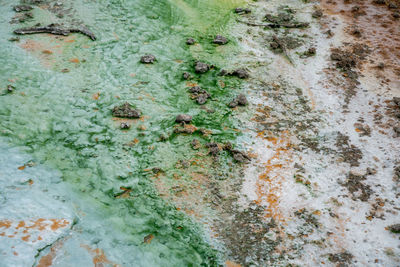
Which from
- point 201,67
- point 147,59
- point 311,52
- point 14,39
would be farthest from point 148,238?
point 14,39

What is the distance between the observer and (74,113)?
355cm

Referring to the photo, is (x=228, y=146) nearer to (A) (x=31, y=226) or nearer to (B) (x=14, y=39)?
(A) (x=31, y=226)

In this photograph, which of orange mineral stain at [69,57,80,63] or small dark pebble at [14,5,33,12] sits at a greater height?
small dark pebble at [14,5,33,12]

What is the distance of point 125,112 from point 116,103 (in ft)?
0.79

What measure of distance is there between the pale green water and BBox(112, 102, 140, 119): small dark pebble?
9 centimetres

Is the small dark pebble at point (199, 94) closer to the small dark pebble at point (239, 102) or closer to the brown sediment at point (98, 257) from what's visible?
the small dark pebble at point (239, 102)

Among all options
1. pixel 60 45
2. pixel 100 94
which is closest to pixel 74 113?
pixel 100 94

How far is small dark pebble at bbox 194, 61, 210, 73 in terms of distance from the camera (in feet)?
14.0

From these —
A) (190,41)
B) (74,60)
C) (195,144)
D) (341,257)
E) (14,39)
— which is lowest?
(341,257)

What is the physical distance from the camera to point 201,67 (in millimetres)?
4289

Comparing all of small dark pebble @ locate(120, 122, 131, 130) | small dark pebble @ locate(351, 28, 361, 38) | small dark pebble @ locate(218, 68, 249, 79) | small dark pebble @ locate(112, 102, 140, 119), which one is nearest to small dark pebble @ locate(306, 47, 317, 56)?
small dark pebble @ locate(351, 28, 361, 38)

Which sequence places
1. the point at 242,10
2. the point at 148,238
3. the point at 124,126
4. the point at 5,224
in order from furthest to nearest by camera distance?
1. the point at 242,10
2. the point at 124,126
3. the point at 148,238
4. the point at 5,224

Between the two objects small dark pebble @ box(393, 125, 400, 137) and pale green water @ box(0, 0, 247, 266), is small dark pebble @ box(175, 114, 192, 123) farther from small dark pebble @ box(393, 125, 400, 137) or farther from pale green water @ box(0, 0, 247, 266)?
small dark pebble @ box(393, 125, 400, 137)

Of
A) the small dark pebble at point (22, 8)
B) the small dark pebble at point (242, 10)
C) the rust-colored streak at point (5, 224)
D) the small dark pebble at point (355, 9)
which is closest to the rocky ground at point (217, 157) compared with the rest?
the rust-colored streak at point (5, 224)
